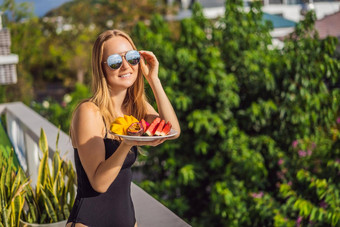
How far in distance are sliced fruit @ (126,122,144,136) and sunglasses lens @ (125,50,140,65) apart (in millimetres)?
242

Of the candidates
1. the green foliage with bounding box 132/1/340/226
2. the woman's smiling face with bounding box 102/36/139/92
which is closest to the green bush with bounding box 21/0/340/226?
the green foliage with bounding box 132/1/340/226

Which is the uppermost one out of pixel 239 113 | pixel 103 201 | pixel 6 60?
pixel 6 60

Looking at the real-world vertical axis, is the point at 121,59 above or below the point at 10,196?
above

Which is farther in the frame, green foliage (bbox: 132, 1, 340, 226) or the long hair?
green foliage (bbox: 132, 1, 340, 226)

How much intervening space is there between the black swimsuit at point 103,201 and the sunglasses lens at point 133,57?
0.28 m

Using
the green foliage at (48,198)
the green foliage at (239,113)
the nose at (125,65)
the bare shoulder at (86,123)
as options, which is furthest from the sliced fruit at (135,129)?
the green foliage at (239,113)

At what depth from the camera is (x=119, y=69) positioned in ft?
4.56

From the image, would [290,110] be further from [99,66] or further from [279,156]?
[99,66]

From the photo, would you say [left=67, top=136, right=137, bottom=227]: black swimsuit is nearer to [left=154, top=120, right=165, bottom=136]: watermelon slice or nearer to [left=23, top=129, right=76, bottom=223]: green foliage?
[left=154, top=120, right=165, bottom=136]: watermelon slice

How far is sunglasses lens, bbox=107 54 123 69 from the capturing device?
135 centimetres

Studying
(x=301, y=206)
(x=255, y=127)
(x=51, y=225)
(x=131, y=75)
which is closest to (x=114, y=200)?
(x=131, y=75)

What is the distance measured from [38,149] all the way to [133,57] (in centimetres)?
202

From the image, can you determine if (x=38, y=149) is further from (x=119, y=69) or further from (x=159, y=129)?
(x=159, y=129)

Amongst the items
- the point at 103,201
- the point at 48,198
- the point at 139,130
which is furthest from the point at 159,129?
the point at 48,198
